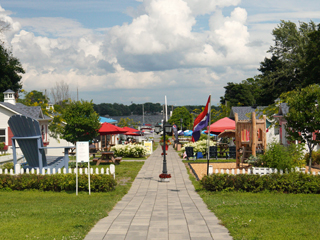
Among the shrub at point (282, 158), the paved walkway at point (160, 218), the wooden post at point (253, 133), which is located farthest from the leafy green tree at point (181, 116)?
the paved walkway at point (160, 218)

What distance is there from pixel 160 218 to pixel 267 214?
8.16 ft

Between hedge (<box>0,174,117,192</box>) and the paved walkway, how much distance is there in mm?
970

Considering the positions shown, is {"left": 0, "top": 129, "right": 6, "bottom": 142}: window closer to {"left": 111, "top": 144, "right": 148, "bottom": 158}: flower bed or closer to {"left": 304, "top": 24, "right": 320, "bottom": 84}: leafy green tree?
{"left": 111, "top": 144, "right": 148, "bottom": 158}: flower bed

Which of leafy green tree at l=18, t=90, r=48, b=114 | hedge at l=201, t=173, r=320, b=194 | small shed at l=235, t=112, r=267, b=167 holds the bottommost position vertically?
hedge at l=201, t=173, r=320, b=194

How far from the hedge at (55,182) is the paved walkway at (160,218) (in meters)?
0.97

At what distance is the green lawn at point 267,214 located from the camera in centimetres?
639

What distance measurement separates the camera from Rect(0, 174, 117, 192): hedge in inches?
456

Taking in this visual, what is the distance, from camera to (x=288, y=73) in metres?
48.9

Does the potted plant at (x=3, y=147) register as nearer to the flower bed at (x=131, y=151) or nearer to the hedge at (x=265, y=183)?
the flower bed at (x=131, y=151)

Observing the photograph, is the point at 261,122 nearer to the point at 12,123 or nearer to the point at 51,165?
the point at 51,165

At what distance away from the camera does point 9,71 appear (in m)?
49.4

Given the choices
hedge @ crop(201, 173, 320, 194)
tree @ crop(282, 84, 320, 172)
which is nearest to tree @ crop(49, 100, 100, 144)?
hedge @ crop(201, 173, 320, 194)

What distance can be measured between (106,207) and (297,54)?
42.9 metres

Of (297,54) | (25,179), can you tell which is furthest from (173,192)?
(297,54)
